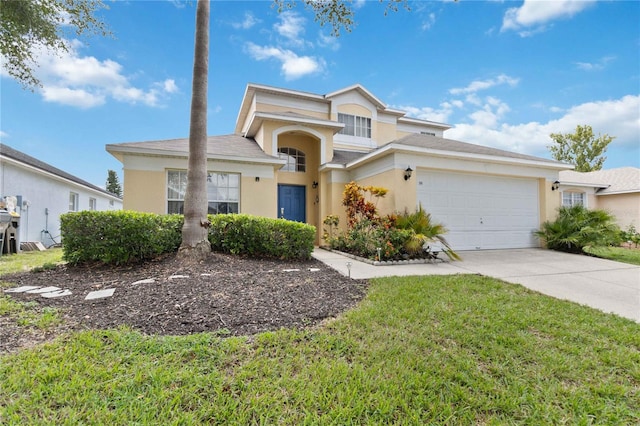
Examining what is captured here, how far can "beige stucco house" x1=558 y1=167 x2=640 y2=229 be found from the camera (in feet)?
47.2

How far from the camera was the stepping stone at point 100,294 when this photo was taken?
151 inches

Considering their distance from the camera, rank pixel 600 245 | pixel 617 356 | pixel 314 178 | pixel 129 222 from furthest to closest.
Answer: pixel 314 178 < pixel 600 245 < pixel 129 222 < pixel 617 356

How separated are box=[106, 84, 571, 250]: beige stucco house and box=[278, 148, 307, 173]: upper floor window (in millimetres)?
44

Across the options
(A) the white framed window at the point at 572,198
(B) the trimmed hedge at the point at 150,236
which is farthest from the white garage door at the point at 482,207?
(A) the white framed window at the point at 572,198

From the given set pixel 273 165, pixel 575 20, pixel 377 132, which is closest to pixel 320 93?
pixel 377 132

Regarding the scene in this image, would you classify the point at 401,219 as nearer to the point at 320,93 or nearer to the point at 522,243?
the point at 522,243

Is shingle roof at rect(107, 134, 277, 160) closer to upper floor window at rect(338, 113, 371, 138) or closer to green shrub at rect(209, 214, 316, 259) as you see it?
green shrub at rect(209, 214, 316, 259)

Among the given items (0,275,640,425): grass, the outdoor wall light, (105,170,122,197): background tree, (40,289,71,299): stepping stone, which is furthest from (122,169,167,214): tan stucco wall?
(105,170,122,197): background tree

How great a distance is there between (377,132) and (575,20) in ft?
25.7

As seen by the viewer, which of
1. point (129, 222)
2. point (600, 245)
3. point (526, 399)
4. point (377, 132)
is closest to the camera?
point (526, 399)

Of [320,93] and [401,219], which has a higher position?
[320,93]

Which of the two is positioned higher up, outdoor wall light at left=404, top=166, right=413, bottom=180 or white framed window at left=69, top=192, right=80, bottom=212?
outdoor wall light at left=404, top=166, right=413, bottom=180

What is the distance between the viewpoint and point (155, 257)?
6.06 meters

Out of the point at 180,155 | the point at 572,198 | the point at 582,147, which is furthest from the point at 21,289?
the point at 582,147
